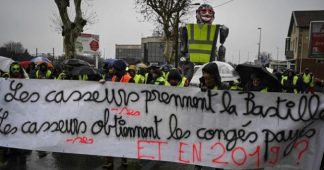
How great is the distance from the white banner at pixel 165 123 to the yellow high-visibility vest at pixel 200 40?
5535mm

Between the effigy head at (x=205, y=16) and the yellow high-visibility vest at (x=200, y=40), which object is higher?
the effigy head at (x=205, y=16)

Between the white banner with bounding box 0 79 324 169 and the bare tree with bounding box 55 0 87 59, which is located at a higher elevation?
the bare tree with bounding box 55 0 87 59

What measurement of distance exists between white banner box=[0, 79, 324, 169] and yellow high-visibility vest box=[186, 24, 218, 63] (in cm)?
553

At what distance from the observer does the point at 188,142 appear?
15.6 feet

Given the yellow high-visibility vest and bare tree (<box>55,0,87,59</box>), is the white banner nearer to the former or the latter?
the yellow high-visibility vest

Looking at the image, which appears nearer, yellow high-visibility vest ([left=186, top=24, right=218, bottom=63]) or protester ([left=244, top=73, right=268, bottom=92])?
protester ([left=244, top=73, right=268, bottom=92])

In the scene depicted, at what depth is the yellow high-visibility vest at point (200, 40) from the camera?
1044 cm

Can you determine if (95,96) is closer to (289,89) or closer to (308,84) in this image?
(289,89)

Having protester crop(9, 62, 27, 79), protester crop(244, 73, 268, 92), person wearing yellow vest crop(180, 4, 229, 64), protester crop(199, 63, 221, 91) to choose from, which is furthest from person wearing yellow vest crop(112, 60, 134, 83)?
protester crop(199, 63, 221, 91)

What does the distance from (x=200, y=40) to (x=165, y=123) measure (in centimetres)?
593

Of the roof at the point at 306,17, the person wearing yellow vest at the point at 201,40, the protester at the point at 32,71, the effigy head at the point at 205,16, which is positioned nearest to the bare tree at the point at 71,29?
the protester at the point at 32,71

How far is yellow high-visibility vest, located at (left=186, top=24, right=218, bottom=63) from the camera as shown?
411 inches

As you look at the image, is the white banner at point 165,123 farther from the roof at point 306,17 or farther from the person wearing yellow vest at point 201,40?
the roof at point 306,17

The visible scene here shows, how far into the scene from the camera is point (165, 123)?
4.90 meters
